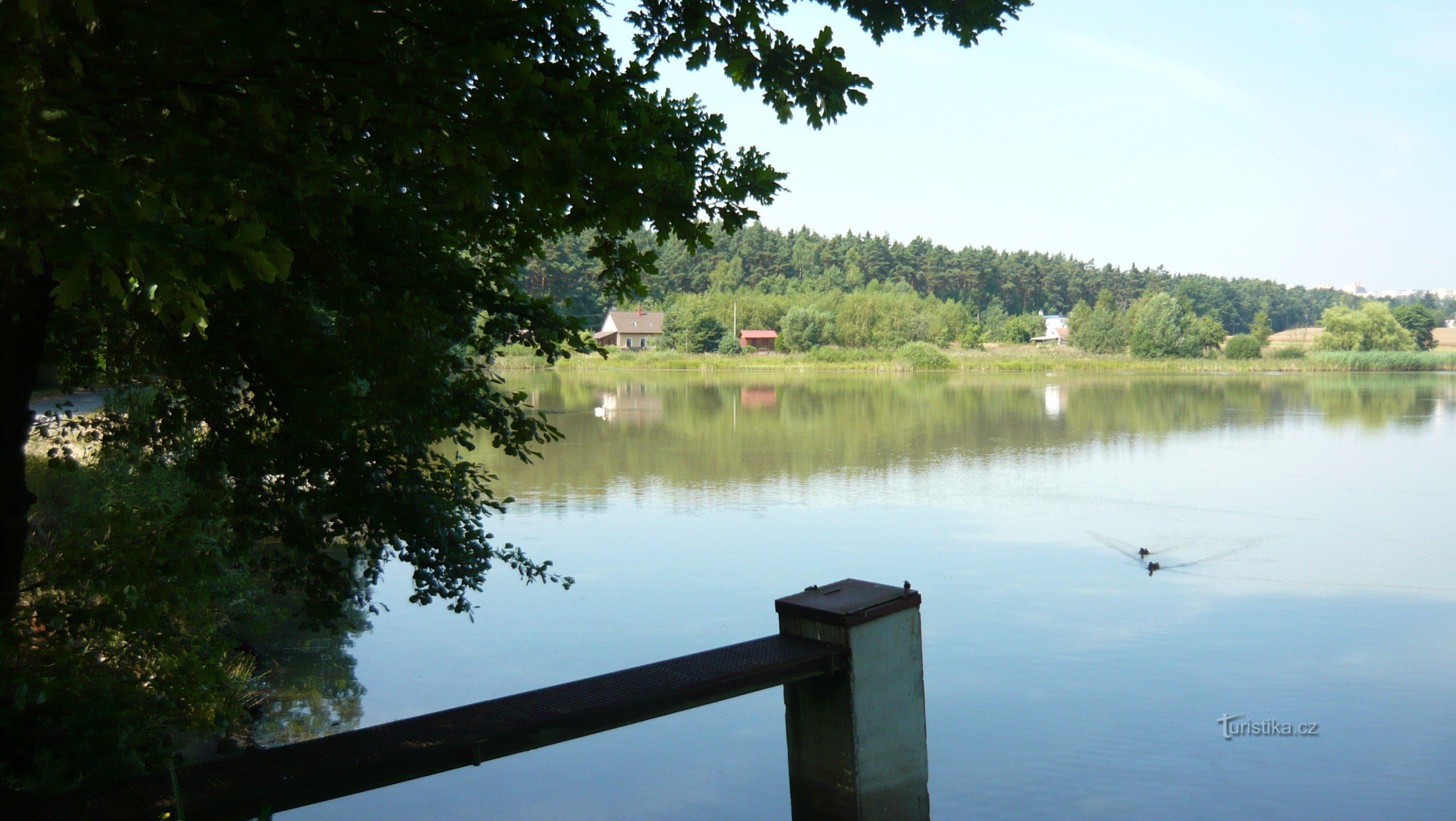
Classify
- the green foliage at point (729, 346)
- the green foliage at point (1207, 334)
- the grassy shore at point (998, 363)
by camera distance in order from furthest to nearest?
1. the green foliage at point (1207, 334)
2. the green foliage at point (729, 346)
3. the grassy shore at point (998, 363)

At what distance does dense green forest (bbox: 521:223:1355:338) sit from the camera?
3287 inches

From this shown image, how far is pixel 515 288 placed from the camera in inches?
201

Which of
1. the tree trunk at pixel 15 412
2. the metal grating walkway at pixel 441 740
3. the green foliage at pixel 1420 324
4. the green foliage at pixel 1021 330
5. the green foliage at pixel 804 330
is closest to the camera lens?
the metal grating walkway at pixel 441 740

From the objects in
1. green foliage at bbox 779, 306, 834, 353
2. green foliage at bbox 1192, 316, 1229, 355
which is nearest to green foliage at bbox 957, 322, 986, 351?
green foliage at bbox 779, 306, 834, 353

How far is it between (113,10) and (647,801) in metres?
5.11

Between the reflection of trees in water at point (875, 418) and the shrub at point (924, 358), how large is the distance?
10845 mm

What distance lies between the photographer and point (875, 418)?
1167 inches

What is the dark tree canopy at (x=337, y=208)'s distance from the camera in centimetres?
242

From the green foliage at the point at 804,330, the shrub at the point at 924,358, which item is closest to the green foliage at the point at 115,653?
the shrub at the point at 924,358

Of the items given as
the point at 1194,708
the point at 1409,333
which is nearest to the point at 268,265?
the point at 1194,708

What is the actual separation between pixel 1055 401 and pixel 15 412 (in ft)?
115

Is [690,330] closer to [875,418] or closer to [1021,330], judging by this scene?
[1021,330]

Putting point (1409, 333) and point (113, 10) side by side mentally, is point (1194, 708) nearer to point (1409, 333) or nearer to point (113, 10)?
point (113, 10)

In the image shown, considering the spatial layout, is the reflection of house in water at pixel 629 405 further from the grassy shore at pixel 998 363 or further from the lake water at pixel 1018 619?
the grassy shore at pixel 998 363
